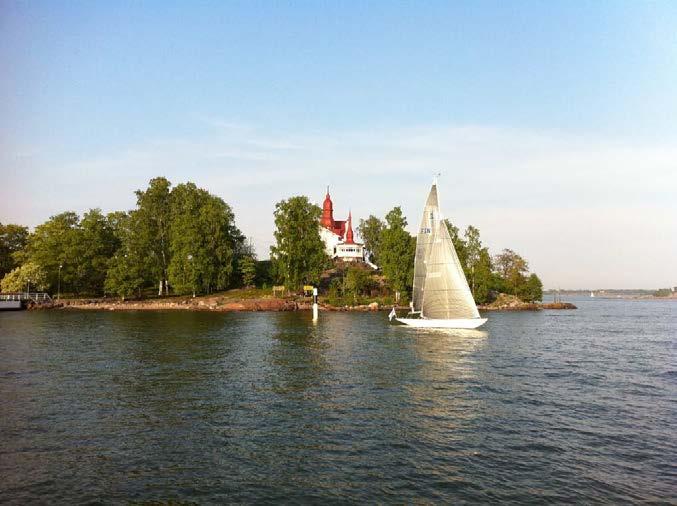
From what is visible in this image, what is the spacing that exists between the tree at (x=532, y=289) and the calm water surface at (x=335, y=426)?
332 feet

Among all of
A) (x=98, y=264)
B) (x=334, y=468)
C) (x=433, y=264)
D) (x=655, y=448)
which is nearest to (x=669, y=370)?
(x=655, y=448)

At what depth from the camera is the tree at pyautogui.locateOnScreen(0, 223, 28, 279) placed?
14212cm

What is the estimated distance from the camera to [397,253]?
410ft

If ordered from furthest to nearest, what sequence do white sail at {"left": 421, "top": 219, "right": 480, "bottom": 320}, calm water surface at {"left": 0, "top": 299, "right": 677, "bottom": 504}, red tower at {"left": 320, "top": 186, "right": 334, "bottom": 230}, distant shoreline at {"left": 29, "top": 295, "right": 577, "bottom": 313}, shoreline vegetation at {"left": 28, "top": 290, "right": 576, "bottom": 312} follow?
red tower at {"left": 320, "top": 186, "right": 334, "bottom": 230}, shoreline vegetation at {"left": 28, "top": 290, "right": 576, "bottom": 312}, distant shoreline at {"left": 29, "top": 295, "right": 577, "bottom": 313}, white sail at {"left": 421, "top": 219, "right": 480, "bottom": 320}, calm water surface at {"left": 0, "top": 299, "right": 677, "bottom": 504}

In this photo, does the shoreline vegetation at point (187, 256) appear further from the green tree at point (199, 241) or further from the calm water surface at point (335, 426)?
the calm water surface at point (335, 426)

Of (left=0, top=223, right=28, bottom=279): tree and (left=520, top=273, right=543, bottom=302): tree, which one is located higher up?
(left=0, top=223, right=28, bottom=279): tree

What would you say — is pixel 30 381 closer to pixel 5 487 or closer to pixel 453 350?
pixel 5 487

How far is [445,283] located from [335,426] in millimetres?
42003

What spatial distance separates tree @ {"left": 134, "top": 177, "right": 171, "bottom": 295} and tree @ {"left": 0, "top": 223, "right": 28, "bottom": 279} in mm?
42640

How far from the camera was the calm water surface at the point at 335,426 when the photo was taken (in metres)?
16.9

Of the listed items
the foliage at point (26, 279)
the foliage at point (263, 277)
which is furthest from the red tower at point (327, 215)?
the foliage at point (26, 279)

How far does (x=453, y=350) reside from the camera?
4809cm

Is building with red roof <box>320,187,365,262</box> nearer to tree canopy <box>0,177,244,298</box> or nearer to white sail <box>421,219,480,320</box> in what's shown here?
tree canopy <box>0,177,244,298</box>

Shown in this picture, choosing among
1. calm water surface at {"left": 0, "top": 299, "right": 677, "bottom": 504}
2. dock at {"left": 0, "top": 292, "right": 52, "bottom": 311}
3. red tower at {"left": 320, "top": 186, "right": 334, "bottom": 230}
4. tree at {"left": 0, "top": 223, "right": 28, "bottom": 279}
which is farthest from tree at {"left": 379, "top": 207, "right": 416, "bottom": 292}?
tree at {"left": 0, "top": 223, "right": 28, "bottom": 279}
